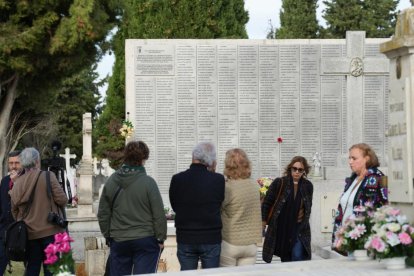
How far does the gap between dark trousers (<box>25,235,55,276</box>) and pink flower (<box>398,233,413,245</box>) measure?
12.9 feet

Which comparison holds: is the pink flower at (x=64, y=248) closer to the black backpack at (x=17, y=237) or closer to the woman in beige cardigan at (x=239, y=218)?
the woman in beige cardigan at (x=239, y=218)

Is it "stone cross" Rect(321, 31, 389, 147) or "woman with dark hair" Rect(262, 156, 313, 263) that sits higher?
"stone cross" Rect(321, 31, 389, 147)

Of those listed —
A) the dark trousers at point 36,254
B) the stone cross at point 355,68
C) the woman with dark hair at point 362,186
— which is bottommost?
the dark trousers at point 36,254

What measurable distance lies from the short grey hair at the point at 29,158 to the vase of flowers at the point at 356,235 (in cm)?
340

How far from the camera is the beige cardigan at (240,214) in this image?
9242mm

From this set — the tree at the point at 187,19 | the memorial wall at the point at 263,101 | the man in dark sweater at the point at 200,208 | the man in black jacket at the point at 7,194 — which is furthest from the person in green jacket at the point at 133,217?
the tree at the point at 187,19

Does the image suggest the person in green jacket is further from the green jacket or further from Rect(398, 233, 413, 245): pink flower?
Rect(398, 233, 413, 245): pink flower

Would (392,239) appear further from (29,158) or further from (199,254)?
(29,158)

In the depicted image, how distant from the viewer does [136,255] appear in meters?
9.05

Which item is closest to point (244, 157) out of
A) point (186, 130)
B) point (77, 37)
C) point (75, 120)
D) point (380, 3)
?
point (77, 37)

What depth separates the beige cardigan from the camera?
364 inches

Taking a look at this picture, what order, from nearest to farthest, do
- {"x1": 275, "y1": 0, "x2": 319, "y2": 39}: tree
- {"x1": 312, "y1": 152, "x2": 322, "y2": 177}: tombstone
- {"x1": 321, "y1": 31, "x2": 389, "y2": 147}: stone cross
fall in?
{"x1": 312, "y1": 152, "x2": 322, "y2": 177}: tombstone < {"x1": 321, "y1": 31, "x2": 389, "y2": 147}: stone cross < {"x1": 275, "y1": 0, "x2": 319, "y2": 39}: tree

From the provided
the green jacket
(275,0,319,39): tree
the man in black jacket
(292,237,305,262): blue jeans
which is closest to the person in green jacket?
the green jacket

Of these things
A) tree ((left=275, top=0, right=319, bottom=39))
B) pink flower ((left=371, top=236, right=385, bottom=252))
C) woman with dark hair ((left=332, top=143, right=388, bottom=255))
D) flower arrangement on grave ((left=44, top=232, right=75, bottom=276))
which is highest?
tree ((left=275, top=0, right=319, bottom=39))
